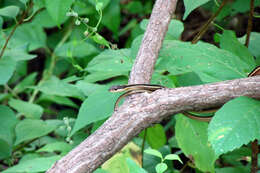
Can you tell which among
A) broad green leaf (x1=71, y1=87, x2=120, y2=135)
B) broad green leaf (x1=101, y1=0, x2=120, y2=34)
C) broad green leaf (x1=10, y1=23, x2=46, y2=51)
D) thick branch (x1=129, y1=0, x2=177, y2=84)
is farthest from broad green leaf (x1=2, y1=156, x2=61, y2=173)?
broad green leaf (x1=101, y1=0, x2=120, y2=34)

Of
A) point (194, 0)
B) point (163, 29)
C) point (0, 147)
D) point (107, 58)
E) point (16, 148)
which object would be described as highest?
point (194, 0)

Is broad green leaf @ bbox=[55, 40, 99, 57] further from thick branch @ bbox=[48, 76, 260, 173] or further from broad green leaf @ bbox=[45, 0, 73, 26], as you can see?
thick branch @ bbox=[48, 76, 260, 173]

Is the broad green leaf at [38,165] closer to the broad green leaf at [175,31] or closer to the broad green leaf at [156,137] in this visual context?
the broad green leaf at [156,137]

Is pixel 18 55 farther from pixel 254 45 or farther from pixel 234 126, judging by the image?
pixel 234 126

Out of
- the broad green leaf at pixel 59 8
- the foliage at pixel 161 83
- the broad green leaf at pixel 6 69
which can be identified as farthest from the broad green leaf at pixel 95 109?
the broad green leaf at pixel 6 69

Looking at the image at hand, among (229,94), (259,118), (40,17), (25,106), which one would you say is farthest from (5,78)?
(40,17)

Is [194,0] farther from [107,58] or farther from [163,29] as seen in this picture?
[107,58]
